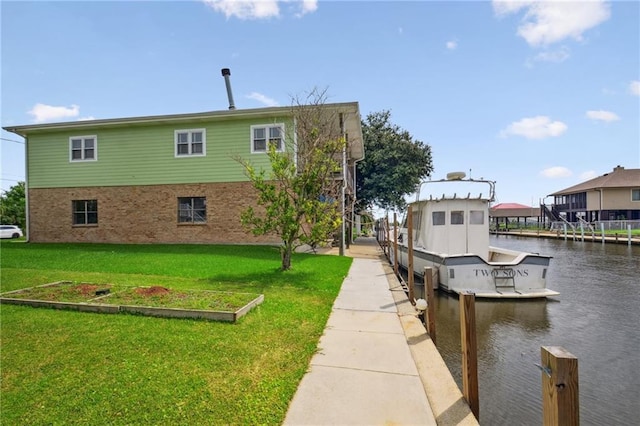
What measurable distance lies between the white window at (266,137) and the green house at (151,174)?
44 mm

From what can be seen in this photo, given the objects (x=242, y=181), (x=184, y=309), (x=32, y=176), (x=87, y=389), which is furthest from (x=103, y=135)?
(x=87, y=389)

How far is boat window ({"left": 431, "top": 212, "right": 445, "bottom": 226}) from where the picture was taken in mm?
11898

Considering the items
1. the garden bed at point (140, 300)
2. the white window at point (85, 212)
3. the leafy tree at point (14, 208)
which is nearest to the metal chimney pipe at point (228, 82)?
the white window at point (85, 212)

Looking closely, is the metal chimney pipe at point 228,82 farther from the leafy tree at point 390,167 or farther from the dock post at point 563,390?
the dock post at point 563,390

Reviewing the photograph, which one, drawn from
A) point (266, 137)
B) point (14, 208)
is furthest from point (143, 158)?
point (14, 208)

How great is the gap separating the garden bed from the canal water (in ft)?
12.1

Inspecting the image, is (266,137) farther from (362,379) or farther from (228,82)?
(362,379)

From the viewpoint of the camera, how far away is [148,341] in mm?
4453

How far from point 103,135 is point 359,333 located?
57.1 ft

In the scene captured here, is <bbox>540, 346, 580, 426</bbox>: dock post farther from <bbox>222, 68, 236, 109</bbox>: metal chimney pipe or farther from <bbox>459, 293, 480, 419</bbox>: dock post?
<bbox>222, 68, 236, 109</bbox>: metal chimney pipe

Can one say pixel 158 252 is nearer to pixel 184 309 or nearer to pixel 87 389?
pixel 184 309

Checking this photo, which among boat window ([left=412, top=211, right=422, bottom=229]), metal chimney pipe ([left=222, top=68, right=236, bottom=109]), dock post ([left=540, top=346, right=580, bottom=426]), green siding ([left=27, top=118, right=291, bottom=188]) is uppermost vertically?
metal chimney pipe ([left=222, top=68, right=236, bottom=109])

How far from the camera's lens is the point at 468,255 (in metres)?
9.93

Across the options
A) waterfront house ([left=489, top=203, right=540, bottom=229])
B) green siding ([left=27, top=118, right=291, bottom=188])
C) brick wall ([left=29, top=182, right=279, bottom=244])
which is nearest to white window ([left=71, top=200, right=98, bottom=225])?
brick wall ([left=29, top=182, right=279, bottom=244])
